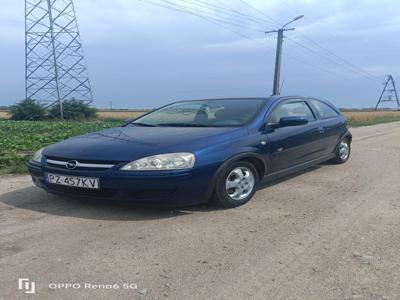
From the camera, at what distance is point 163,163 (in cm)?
434

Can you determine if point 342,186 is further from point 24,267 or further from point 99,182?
point 24,267

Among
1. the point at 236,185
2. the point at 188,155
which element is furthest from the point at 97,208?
the point at 236,185

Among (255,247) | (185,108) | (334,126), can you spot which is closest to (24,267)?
(255,247)

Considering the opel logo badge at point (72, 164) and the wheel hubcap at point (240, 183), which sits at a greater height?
the opel logo badge at point (72, 164)

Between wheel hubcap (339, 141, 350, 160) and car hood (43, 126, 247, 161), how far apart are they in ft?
10.0

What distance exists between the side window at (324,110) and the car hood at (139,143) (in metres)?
2.29

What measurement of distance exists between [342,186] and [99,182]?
327 cm

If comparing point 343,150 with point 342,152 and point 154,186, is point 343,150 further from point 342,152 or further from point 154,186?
point 154,186

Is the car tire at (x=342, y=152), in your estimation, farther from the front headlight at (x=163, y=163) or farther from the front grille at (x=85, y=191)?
the front grille at (x=85, y=191)

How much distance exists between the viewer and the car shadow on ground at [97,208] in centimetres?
453

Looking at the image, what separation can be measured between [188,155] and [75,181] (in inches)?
45.8

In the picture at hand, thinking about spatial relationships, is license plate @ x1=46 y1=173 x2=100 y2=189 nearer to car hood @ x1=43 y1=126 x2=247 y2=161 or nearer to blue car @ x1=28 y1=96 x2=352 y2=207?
blue car @ x1=28 y1=96 x2=352 y2=207

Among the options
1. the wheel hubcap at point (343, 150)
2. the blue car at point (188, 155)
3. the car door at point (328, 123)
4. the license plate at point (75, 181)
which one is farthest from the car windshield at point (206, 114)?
the wheel hubcap at point (343, 150)

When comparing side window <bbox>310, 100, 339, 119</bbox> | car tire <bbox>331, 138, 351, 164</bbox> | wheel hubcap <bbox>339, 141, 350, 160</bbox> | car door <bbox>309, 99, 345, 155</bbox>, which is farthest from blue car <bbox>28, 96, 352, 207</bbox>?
wheel hubcap <bbox>339, 141, 350, 160</bbox>
